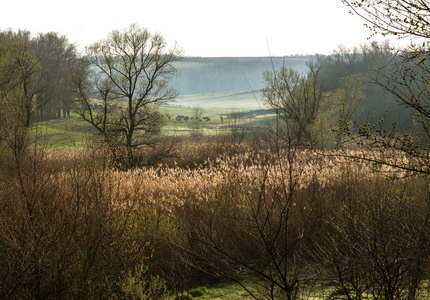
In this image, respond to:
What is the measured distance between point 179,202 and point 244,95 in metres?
168

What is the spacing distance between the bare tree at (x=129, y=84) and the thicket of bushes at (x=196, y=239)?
37.8 ft

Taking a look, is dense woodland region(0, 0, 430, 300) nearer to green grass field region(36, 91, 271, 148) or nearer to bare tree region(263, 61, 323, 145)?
bare tree region(263, 61, 323, 145)

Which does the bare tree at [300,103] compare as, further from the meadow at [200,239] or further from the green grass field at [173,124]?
the meadow at [200,239]

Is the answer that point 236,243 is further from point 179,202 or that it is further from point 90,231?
point 90,231

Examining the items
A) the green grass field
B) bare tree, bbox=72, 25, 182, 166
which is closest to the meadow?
the green grass field

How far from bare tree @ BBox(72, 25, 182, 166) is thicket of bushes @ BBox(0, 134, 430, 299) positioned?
11.5 meters

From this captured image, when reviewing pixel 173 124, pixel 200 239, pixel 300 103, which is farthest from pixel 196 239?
pixel 173 124

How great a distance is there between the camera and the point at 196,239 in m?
3.31

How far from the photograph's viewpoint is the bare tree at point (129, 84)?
2098 cm

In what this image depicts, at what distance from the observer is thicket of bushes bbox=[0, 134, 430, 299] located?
4195 mm

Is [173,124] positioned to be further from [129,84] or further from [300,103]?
[300,103]

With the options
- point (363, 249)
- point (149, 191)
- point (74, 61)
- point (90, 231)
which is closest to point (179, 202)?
point (149, 191)

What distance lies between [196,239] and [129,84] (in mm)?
20433

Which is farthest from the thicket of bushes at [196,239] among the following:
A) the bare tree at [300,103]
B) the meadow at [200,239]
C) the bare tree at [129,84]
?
the bare tree at [129,84]
